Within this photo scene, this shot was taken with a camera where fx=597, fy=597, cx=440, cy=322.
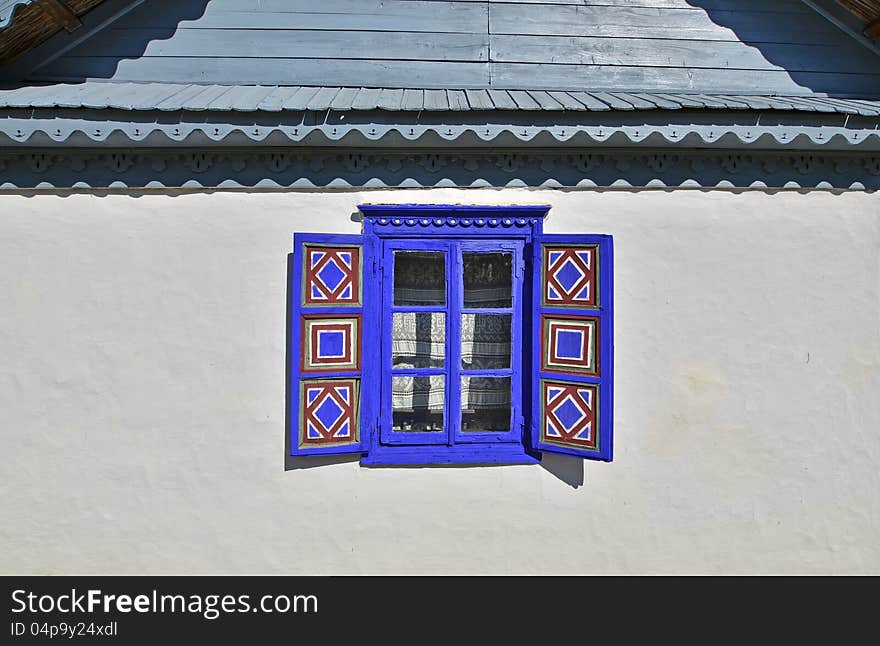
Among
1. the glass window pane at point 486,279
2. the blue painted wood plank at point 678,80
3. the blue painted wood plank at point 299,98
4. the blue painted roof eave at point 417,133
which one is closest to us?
the blue painted roof eave at point 417,133

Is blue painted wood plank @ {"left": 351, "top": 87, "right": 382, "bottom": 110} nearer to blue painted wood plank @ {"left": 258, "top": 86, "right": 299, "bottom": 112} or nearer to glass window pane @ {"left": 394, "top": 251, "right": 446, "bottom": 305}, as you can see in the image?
blue painted wood plank @ {"left": 258, "top": 86, "right": 299, "bottom": 112}

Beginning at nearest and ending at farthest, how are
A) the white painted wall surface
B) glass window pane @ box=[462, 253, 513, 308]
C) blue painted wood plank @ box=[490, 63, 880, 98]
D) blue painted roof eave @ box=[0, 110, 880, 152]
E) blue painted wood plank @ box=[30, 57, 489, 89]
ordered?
1. blue painted roof eave @ box=[0, 110, 880, 152]
2. the white painted wall surface
3. glass window pane @ box=[462, 253, 513, 308]
4. blue painted wood plank @ box=[30, 57, 489, 89]
5. blue painted wood plank @ box=[490, 63, 880, 98]

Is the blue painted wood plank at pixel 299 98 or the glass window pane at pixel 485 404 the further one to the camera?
the glass window pane at pixel 485 404

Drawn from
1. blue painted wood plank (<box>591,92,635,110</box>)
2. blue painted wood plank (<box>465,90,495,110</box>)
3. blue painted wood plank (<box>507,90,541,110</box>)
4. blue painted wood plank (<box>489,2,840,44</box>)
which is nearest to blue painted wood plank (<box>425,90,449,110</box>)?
blue painted wood plank (<box>465,90,495,110</box>)

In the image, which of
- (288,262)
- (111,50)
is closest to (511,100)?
(288,262)

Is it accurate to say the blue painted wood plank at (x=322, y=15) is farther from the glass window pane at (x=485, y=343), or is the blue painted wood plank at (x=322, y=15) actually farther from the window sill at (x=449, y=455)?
the window sill at (x=449, y=455)

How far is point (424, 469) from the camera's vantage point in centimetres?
331

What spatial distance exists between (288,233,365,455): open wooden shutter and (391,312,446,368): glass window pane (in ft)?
0.87

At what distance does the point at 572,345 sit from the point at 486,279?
24.2 inches

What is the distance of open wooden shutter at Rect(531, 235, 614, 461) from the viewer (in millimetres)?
3127

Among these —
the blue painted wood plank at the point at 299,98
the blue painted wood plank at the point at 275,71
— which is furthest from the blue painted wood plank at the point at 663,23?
the blue painted wood plank at the point at 299,98

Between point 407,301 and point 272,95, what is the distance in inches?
55.4

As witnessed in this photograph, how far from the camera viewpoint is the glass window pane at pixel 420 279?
11.1 ft

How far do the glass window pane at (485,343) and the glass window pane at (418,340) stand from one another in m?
0.14
